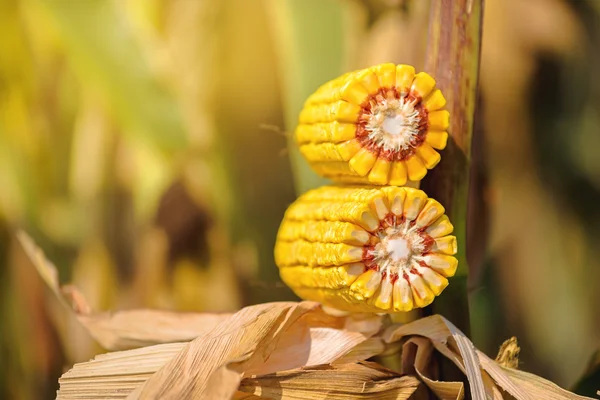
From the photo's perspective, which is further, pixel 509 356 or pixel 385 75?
pixel 509 356

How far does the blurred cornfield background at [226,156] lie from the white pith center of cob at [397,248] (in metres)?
0.35

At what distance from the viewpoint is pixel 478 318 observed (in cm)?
111

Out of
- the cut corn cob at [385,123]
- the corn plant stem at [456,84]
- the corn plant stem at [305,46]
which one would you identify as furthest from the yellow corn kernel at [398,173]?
the corn plant stem at [305,46]

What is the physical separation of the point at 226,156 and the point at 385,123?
0.37 m

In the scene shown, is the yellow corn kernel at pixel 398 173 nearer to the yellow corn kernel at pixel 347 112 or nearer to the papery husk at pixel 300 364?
the yellow corn kernel at pixel 347 112

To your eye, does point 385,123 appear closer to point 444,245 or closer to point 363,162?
point 363,162

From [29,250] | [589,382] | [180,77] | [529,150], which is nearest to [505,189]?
[529,150]

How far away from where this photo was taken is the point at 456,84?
942 mm

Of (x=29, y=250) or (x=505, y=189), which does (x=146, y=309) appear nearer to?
(x=29, y=250)

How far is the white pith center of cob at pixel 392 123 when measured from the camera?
2.62 ft

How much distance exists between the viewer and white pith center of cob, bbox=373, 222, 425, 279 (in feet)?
2.57

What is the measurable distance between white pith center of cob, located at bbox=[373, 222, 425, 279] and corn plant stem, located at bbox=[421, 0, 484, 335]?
18 cm

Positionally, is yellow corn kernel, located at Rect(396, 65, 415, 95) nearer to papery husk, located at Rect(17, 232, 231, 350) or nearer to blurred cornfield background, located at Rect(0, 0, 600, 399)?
blurred cornfield background, located at Rect(0, 0, 600, 399)

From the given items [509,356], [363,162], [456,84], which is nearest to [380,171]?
[363,162]
